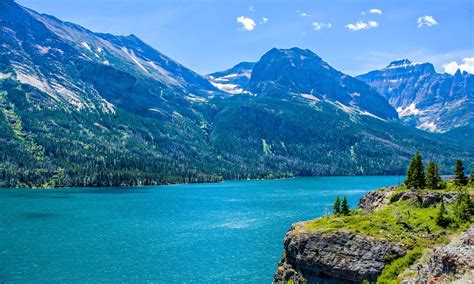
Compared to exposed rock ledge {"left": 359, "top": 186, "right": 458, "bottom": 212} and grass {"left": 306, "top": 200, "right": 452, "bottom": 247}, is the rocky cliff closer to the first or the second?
grass {"left": 306, "top": 200, "right": 452, "bottom": 247}

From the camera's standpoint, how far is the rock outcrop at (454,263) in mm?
36469

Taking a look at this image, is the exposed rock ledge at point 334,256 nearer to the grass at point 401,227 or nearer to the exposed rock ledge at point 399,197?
the grass at point 401,227

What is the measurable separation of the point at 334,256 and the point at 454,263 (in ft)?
84.9

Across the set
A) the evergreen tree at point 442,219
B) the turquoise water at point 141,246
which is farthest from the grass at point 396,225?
the turquoise water at point 141,246

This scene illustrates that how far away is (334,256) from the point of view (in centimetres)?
6256

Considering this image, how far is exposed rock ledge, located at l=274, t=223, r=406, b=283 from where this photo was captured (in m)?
59.4

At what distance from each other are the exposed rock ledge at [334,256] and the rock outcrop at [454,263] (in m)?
16.9

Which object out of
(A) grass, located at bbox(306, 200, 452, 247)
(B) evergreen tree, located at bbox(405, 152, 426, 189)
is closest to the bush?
(A) grass, located at bbox(306, 200, 452, 247)

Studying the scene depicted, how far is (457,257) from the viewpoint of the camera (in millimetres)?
37750

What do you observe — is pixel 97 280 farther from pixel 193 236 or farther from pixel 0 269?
pixel 193 236

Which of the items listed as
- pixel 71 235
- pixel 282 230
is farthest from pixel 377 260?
pixel 71 235

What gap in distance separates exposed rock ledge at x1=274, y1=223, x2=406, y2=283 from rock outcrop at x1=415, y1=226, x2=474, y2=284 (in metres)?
16.9

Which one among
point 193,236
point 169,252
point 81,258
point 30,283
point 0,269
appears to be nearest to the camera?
point 30,283

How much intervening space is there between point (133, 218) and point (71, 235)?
4181 cm
